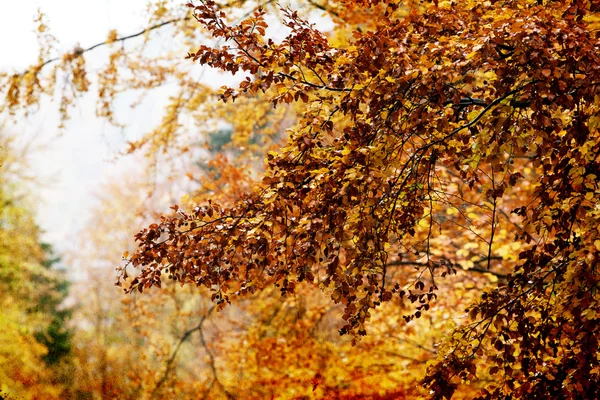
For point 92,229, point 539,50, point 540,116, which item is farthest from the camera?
point 92,229

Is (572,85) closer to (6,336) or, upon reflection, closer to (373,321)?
(373,321)

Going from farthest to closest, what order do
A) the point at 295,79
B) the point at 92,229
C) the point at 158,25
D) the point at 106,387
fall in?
the point at 92,229
the point at 106,387
the point at 158,25
the point at 295,79

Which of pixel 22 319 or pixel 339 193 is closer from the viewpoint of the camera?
pixel 339 193

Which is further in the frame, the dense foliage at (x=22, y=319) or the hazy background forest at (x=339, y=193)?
the dense foliage at (x=22, y=319)

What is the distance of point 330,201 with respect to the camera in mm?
3180

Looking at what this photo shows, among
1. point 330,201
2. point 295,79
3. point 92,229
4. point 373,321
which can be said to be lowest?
point 330,201

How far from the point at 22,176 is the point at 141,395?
21.0ft

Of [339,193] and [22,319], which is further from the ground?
[22,319]

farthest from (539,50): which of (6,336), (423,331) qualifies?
(6,336)

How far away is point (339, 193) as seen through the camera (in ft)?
9.91

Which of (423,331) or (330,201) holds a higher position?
(423,331)

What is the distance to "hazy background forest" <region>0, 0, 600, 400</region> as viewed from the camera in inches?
123

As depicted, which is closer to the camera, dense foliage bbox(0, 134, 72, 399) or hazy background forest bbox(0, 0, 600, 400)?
hazy background forest bbox(0, 0, 600, 400)

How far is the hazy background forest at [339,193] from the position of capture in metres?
3.12
